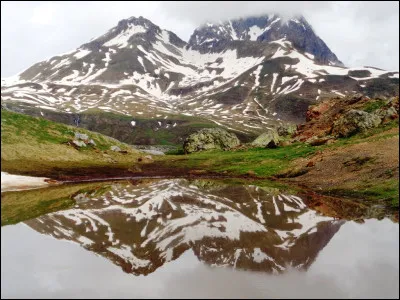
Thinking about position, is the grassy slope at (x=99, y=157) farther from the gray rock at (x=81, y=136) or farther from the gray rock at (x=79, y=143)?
the gray rock at (x=81, y=136)

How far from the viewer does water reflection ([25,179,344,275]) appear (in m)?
20.7

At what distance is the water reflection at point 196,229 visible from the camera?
2070cm

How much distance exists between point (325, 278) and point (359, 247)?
5.60 metres

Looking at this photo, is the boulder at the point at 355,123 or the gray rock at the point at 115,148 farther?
the gray rock at the point at 115,148

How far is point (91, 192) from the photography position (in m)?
41.7

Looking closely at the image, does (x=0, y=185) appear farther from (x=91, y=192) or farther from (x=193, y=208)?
(x=193, y=208)

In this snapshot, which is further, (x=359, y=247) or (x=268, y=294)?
(x=359, y=247)

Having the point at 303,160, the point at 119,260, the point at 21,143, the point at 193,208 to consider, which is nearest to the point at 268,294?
the point at 119,260

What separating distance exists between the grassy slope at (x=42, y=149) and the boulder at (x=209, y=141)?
93.9 feet

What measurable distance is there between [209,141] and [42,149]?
54.4 meters

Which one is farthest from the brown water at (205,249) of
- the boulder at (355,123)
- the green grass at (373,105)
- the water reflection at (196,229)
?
the green grass at (373,105)

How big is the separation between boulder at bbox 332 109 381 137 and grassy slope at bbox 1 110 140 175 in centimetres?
4211

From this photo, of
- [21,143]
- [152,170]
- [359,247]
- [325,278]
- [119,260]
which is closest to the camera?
[325,278]

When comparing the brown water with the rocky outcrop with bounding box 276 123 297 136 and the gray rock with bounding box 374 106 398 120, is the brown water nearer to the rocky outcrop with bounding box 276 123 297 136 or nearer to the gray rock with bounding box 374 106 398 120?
the gray rock with bounding box 374 106 398 120
